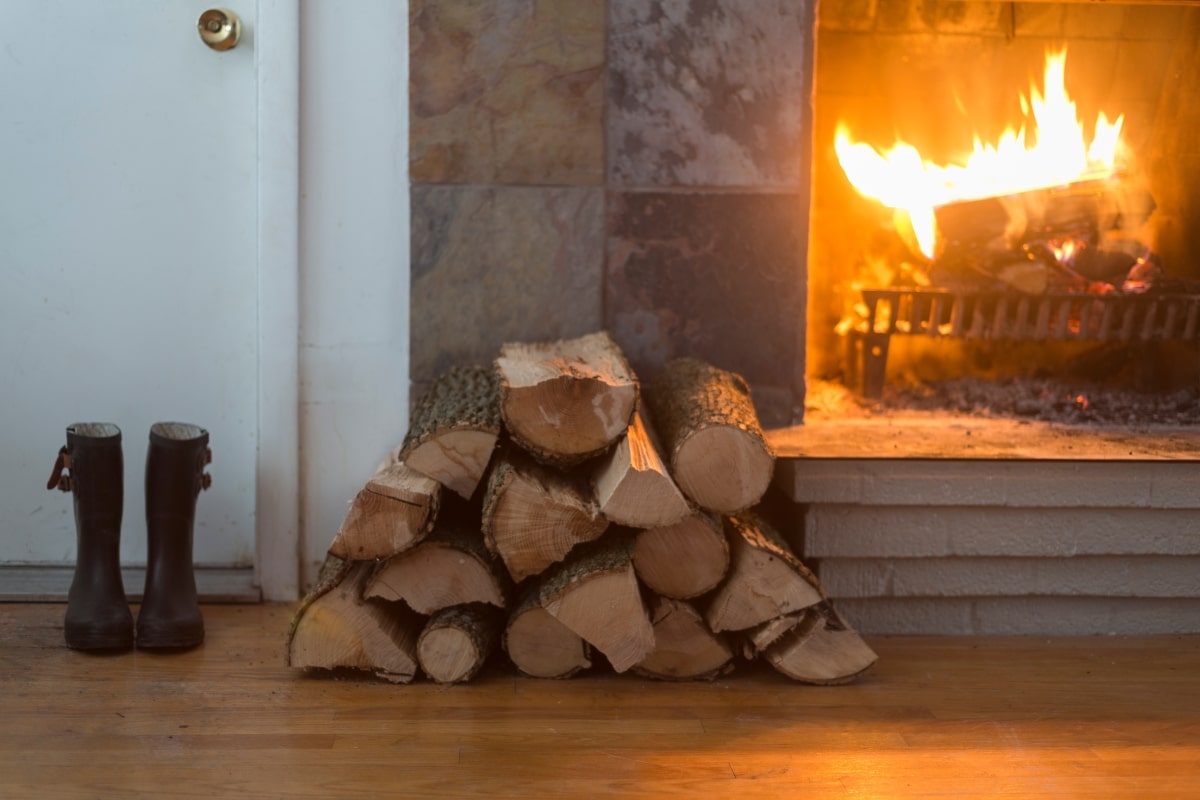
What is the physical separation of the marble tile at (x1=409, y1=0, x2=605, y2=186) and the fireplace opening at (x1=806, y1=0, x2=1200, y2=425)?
0.55 m

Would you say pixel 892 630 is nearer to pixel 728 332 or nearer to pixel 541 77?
pixel 728 332

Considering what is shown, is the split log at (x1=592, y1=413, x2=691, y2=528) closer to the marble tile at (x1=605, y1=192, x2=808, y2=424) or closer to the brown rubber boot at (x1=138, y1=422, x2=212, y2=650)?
the marble tile at (x1=605, y1=192, x2=808, y2=424)

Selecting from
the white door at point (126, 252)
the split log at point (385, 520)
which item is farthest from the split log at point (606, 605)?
the white door at point (126, 252)

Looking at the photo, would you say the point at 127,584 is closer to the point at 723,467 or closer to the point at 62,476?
the point at 62,476

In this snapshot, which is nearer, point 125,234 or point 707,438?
point 707,438

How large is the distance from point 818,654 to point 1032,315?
101 cm

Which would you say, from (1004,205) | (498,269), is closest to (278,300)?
(498,269)

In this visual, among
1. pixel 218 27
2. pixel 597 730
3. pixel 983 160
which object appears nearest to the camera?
pixel 597 730

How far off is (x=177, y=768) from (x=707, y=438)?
0.89m

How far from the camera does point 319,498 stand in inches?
96.4

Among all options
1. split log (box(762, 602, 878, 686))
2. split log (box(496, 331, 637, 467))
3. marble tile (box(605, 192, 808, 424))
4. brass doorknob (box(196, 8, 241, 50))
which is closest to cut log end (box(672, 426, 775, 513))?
split log (box(496, 331, 637, 467))

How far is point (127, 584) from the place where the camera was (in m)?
2.44

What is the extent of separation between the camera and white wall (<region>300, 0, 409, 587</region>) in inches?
92.9

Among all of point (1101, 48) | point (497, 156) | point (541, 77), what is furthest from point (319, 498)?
point (1101, 48)
